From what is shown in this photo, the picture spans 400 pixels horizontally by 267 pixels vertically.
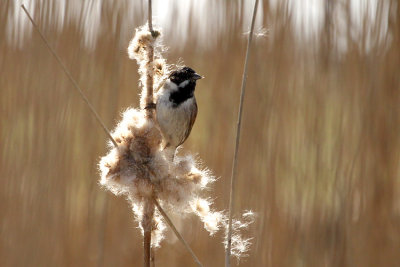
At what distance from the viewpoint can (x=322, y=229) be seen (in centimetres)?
203

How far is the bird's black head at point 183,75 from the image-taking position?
163 cm

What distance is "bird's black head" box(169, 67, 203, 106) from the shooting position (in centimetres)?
163

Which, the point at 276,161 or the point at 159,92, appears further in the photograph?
the point at 276,161

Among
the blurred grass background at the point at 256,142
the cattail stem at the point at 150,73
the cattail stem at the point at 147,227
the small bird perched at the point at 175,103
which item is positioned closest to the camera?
the cattail stem at the point at 147,227

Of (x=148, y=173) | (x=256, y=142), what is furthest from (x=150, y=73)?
(x=256, y=142)

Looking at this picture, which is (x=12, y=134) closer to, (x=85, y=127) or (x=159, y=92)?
(x=85, y=127)

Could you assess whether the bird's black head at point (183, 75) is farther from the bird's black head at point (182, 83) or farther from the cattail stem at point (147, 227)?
the cattail stem at point (147, 227)

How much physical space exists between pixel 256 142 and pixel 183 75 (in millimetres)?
553

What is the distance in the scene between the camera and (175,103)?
165 centimetres

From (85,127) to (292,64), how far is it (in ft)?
2.91

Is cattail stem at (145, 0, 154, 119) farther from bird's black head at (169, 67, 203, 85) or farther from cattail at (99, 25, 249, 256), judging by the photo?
bird's black head at (169, 67, 203, 85)

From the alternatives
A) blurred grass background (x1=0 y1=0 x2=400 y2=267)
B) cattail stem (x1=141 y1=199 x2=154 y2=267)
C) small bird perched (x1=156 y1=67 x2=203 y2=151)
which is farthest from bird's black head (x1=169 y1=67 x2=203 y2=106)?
cattail stem (x1=141 y1=199 x2=154 y2=267)

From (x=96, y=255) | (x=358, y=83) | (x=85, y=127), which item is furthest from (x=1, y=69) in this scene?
(x=358, y=83)

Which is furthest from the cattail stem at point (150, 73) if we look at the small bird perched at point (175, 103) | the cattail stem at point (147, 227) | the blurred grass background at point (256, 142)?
the blurred grass background at point (256, 142)
